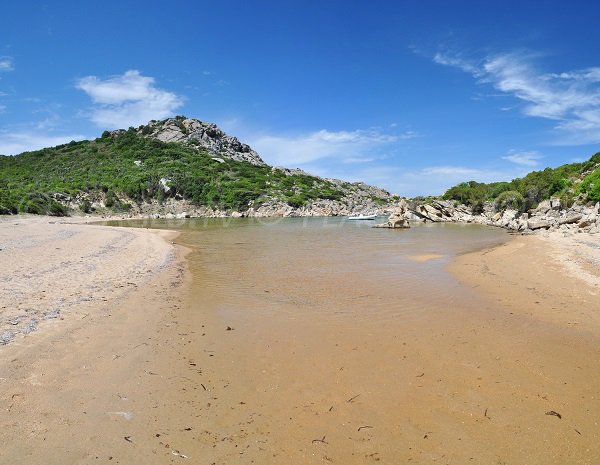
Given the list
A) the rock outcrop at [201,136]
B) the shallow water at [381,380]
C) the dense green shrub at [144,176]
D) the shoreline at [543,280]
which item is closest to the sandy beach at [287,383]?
the shallow water at [381,380]

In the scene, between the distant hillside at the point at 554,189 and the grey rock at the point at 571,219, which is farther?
the distant hillside at the point at 554,189

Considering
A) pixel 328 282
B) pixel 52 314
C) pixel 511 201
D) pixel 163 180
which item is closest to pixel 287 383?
pixel 52 314

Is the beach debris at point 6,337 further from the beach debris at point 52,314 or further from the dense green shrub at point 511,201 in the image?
the dense green shrub at point 511,201

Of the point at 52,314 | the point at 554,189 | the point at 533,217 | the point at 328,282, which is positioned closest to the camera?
the point at 52,314

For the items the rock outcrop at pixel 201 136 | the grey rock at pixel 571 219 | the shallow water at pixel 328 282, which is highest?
the rock outcrop at pixel 201 136

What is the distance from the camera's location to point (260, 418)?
5082 mm

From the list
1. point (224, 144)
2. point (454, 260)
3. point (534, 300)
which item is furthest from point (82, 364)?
point (224, 144)

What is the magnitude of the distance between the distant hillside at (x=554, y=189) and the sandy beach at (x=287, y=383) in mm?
47268

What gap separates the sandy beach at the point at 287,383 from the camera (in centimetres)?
446

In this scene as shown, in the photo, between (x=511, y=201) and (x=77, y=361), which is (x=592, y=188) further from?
(x=77, y=361)

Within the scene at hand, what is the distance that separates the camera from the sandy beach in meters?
4.46

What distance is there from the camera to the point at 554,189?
6406cm

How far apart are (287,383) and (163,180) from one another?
315 ft

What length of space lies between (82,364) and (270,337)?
11.9 ft
